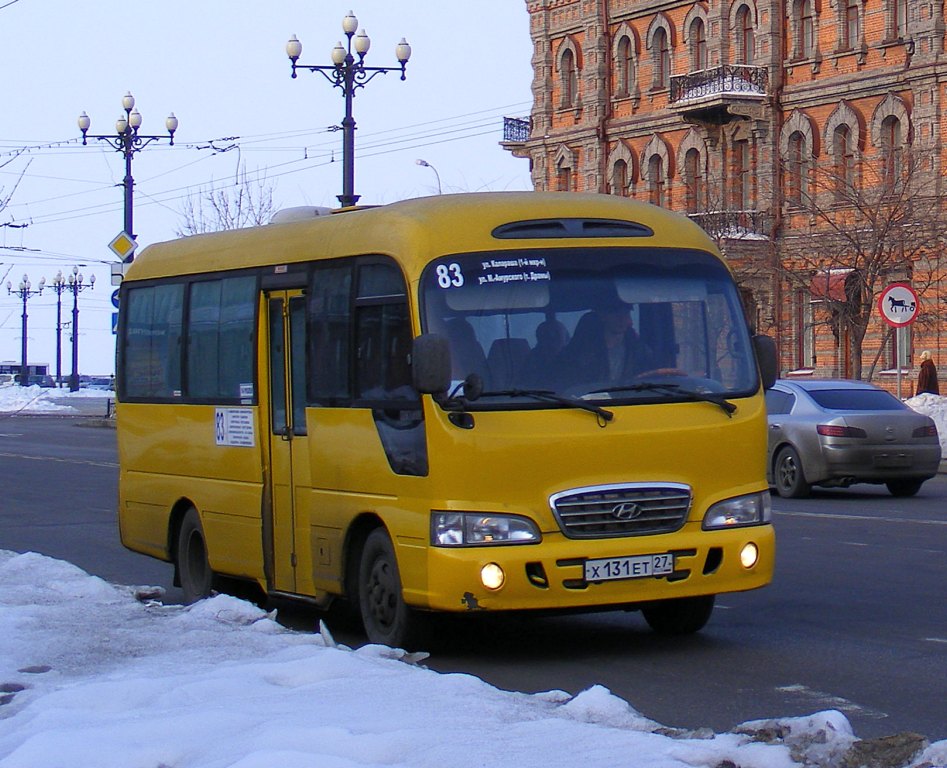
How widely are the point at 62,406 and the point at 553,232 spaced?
7116cm

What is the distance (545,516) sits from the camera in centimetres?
952

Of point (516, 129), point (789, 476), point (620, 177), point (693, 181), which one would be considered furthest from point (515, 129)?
point (789, 476)

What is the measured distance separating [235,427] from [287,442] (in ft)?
2.34

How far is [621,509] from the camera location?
31.6ft

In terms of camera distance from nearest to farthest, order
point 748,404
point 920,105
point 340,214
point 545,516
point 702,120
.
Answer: point 545,516, point 748,404, point 340,214, point 920,105, point 702,120

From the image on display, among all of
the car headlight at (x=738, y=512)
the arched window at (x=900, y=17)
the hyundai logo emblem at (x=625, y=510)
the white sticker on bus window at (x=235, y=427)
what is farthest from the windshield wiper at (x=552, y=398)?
the arched window at (x=900, y=17)

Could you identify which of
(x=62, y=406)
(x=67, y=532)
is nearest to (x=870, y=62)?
(x=67, y=532)

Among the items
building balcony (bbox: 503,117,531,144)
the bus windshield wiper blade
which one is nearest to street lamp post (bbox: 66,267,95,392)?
building balcony (bbox: 503,117,531,144)

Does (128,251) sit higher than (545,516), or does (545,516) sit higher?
(128,251)

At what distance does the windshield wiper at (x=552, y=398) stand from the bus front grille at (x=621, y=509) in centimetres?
39

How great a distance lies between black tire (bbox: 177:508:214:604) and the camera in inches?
495

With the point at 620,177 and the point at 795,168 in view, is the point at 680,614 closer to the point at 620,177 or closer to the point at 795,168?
the point at 795,168

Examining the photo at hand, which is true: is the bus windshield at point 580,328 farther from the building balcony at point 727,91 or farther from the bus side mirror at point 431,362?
the building balcony at point 727,91

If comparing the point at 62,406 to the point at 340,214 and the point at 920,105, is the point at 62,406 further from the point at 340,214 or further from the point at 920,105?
the point at 340,214
